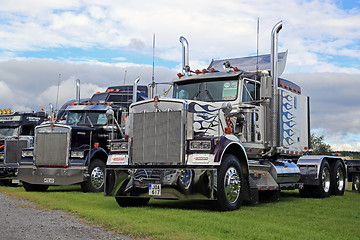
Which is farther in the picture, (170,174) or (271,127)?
(271,127)

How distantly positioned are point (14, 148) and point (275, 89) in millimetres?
10762

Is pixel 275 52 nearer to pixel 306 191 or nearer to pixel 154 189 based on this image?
pixel 306 191

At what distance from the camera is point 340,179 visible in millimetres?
16203

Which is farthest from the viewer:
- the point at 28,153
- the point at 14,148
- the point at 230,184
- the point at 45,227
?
the point at 14,148

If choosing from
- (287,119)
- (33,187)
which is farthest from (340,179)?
(33,187)

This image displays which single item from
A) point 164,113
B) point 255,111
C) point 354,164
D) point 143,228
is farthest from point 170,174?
point 354,164

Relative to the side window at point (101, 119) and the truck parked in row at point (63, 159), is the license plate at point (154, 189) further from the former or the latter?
the side window at point (101, 119)

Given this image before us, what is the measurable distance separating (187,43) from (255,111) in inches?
149

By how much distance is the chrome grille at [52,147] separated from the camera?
15.3 meters

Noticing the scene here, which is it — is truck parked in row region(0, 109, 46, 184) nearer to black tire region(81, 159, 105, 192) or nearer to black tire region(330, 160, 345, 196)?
black tire region(81, 159, 105, 192)

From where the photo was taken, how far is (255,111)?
39.1ft

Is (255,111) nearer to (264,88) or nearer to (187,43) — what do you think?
(264,88)

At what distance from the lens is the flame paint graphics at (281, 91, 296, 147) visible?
43.8 feet

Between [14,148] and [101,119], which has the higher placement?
[101,119]
